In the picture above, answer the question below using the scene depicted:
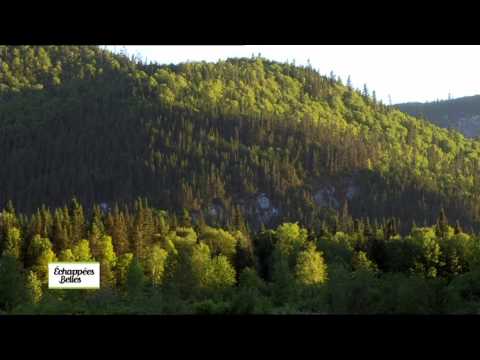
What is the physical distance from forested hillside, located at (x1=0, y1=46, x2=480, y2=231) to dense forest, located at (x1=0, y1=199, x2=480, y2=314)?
154 centimetres

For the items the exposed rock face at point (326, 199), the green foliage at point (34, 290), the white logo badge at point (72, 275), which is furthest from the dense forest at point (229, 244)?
the white logo badge at point (72, 275)

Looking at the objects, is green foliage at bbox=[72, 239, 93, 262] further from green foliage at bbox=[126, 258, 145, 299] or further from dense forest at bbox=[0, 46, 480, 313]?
green foliage at bbox=[126, 258, 145, 299]

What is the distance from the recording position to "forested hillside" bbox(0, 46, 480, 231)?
27.9 metres

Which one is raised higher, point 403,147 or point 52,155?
point 403,147

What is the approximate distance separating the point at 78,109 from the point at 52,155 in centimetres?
6738

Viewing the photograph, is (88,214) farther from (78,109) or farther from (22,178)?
(78,109)

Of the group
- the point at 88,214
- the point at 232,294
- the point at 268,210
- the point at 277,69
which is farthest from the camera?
the point at 277,69

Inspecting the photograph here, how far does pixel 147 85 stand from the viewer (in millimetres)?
138375

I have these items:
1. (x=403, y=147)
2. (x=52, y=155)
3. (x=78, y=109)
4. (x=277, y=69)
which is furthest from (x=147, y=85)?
(x=52, y=155)

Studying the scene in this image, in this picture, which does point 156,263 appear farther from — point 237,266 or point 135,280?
point 237,266

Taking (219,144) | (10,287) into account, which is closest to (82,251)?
(10,287)

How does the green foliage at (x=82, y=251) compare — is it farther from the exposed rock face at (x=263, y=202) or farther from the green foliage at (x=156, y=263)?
the exposed rock face at (x=263, y=202)

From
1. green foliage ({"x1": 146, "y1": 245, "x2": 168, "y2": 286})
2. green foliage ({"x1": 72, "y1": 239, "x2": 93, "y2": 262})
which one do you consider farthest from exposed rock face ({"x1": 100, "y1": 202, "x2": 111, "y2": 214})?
green foliage ({"x1": 72, "y1": 239, "x2": 93, "y2": 262})
